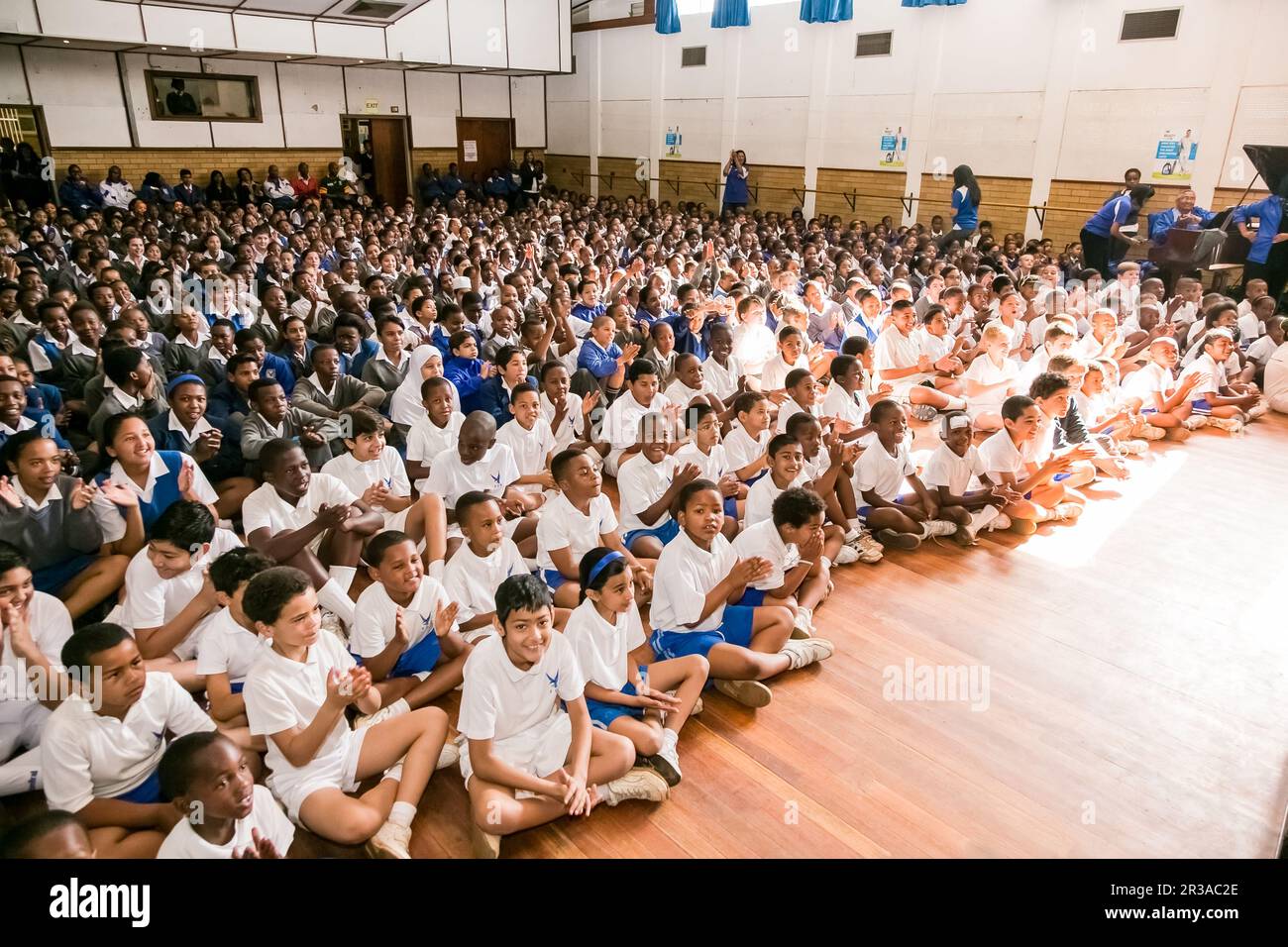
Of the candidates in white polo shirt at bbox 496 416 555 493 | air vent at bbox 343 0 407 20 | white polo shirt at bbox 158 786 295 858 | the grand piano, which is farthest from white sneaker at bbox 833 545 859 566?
air vent at bbox 343 0 407 20

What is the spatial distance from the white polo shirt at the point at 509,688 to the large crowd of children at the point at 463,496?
10mm

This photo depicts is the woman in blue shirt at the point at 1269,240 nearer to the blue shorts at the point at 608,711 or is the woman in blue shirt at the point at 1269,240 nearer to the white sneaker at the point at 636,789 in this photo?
the blue shorts at the point at 608,711

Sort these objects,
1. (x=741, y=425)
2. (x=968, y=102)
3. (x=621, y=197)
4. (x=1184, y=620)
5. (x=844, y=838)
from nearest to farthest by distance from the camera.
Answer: (x=844, y=838), (x=1184, y=620), (x=741, y=425), (x=968, y=102), (x=621, y=197)

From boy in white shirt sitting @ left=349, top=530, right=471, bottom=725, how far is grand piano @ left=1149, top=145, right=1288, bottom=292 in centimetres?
895

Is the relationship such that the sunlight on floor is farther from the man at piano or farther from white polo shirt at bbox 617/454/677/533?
the man at piano

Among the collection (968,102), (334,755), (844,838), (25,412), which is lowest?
(844,838)

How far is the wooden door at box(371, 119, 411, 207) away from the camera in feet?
52.3

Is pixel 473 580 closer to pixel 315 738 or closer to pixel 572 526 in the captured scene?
pixel 572 526

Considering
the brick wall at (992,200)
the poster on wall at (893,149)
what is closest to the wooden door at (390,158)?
the poster on wall at (893,149)

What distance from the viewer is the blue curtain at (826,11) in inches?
472
